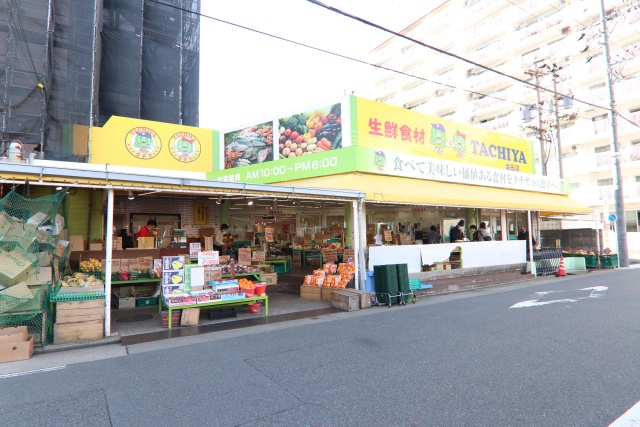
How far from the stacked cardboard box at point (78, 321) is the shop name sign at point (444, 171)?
823 cm

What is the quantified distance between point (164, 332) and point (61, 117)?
1179cm

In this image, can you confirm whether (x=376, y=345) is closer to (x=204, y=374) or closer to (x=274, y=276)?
(x=204, y=374)

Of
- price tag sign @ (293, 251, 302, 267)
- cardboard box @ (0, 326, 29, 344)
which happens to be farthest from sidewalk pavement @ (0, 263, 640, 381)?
price tag sign @ (293, 251, 302, 267)

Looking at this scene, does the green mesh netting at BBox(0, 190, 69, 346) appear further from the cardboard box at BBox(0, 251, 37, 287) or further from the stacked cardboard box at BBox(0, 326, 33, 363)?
the stacked cardboard box at BBox(0, 326, 33, 363)

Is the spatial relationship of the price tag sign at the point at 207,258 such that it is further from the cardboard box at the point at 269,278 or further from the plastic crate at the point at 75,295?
the cardboard box at the point at 269,278

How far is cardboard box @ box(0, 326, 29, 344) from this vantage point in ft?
17.6

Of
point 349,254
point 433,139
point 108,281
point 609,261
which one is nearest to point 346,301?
point 349,254

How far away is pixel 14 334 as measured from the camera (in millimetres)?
5461

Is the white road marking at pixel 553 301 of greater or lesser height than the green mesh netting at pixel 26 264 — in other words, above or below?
below

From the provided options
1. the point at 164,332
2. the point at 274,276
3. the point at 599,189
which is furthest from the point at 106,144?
the point at 599,189

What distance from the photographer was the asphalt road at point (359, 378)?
363 centimetres

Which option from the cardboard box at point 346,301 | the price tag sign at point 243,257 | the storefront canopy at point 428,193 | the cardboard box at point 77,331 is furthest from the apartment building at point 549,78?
the cardboard box at point 77,331

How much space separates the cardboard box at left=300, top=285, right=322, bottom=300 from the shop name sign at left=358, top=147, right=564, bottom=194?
4.14 meters

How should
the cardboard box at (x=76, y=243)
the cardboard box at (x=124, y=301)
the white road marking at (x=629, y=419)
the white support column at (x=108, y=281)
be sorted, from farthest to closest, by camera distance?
1. the cardboard box at (x=76, y=243)
2. the cardboard box at (x=124, y=301)
3. the white support column at (x=108, y=281)
4. the white road marking at (x=629, y=419)
